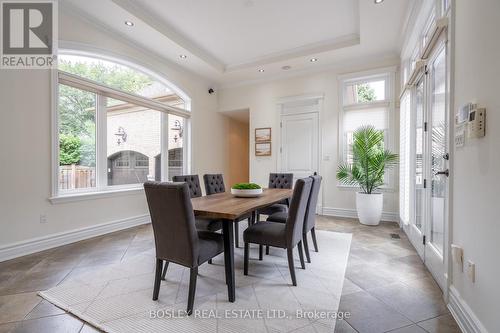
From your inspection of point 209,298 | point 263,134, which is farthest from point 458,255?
point 263,134

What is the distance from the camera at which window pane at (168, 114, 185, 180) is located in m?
4.97

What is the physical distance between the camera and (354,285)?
2.07m

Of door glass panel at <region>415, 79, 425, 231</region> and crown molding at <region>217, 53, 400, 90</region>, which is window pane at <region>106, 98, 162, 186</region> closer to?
crown molding at <region>217, 53, 400, 90</region>

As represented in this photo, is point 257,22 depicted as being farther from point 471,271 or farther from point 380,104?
point 471,271

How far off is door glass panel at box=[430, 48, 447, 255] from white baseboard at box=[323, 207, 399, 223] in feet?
6.76

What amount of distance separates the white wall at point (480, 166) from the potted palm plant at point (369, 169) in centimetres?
232

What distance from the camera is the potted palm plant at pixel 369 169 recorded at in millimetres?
3967

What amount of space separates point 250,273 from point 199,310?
0.68 m

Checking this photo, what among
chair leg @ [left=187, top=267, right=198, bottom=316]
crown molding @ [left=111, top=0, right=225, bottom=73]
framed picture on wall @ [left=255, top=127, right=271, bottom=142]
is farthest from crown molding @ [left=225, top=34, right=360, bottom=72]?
chair leg @ [left=187, top=267, right=198, bottom=316]

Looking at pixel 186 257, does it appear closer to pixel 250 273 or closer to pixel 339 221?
pixel 250 273

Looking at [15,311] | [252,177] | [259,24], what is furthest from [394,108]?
[15,311]

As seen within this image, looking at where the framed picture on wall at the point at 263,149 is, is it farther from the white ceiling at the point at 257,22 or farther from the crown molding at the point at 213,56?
the white ceiling at the point at 257,22

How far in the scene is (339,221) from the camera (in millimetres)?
4320

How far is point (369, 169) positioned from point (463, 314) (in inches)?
108
